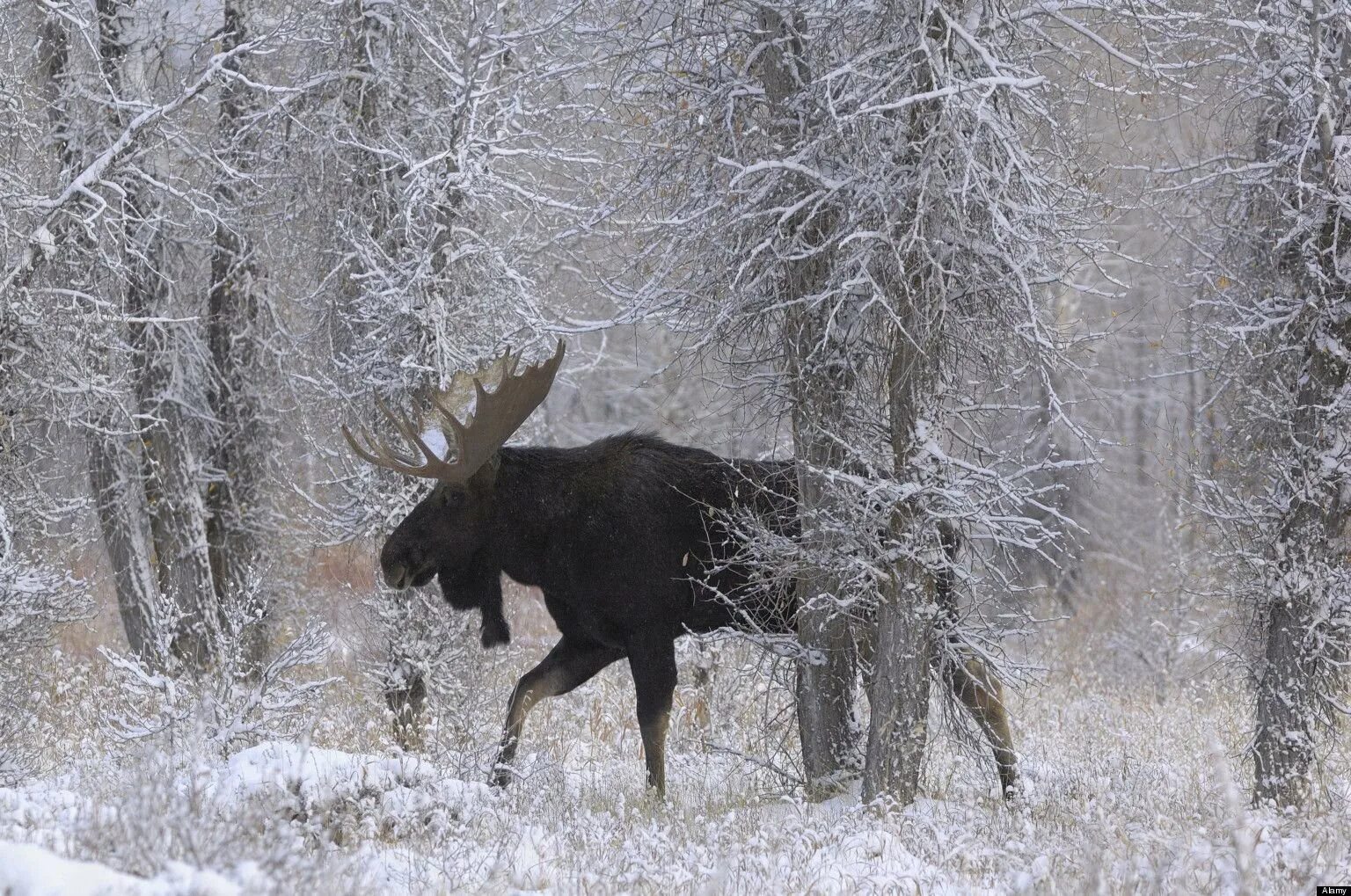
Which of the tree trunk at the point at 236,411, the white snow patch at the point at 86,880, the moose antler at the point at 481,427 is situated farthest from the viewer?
the tree trunk at the point at 236,411

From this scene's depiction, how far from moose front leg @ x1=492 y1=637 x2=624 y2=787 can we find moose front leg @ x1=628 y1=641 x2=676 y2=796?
16.3 inches

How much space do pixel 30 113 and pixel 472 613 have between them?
5.79 meters

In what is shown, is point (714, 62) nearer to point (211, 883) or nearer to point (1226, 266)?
point (1226, 266)

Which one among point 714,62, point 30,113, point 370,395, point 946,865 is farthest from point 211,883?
point 30,113

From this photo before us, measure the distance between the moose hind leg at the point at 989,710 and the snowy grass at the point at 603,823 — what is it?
0.49ft

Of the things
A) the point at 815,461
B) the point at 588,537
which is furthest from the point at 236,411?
the point at 815,461

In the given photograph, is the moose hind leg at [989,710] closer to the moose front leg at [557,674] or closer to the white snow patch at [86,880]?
the moose front leg at [557,674]

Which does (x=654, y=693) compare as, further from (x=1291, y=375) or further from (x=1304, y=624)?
(x=1291, y=375)

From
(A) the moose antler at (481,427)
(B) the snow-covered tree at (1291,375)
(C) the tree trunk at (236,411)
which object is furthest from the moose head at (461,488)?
(C) the tree trunk at (236,411)

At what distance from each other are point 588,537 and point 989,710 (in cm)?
252

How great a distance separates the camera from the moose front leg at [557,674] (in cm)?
824

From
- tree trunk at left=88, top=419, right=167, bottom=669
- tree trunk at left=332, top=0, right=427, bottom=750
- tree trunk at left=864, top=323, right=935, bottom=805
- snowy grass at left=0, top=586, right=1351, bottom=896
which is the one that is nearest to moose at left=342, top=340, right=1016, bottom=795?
snowy grass at left=0, top=586, right=1351, bottom=896

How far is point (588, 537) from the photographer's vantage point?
26.4 feet

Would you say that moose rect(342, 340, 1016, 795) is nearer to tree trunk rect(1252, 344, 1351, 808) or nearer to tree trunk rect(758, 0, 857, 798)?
tree trunk rect(758, 0, 857, 798)
